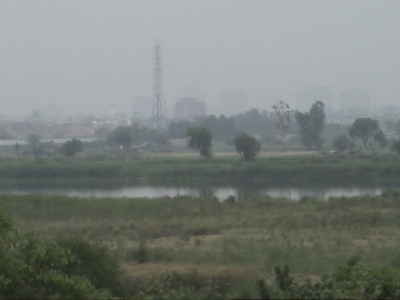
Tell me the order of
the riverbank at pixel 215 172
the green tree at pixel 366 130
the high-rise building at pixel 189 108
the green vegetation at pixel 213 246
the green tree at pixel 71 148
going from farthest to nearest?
the high-rise building at pixel 189 108
the green tree at pixel 366 130
the green tree at pixel 71 148
the riverbank at pixel 215 172
the green vegetation at pixel 213 246

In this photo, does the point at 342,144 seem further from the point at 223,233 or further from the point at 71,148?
the point at 223,233

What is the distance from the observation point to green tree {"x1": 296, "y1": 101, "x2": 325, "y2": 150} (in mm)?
51812

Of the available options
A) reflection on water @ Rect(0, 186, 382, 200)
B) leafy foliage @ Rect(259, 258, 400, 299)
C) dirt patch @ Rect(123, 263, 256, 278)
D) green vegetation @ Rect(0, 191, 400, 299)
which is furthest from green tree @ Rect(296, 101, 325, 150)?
leafy foliage @ Rect(259, 258, 400, 299)

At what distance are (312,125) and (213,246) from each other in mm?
40116

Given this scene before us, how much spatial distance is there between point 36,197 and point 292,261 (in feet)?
37.6

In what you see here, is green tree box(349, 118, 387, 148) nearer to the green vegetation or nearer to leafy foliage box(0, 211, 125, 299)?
the green vegetation

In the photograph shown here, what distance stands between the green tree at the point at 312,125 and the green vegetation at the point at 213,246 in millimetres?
28313

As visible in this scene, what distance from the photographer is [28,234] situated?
7605mm

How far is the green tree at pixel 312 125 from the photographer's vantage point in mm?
51812

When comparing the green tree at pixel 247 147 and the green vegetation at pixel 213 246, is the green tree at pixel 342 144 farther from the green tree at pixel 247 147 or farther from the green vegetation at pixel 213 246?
the green vegetation at pixel 213 246

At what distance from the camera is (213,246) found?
1301 centimetres

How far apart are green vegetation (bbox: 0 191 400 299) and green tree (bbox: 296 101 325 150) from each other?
2831 centimetres

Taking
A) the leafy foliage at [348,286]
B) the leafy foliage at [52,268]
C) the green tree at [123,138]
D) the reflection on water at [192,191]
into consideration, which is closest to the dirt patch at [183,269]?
the leafy foliage at [52,268]

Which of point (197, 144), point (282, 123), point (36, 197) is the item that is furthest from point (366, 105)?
point (36, 197)
